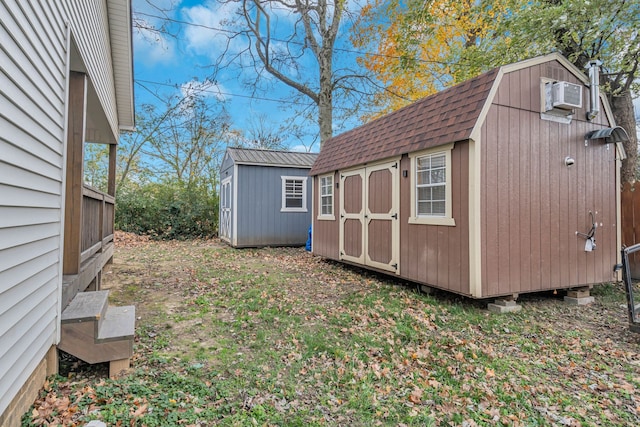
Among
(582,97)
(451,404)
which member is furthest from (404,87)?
(451,404)

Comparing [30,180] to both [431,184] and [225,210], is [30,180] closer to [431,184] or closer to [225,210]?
[431,184]

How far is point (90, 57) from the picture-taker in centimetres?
362

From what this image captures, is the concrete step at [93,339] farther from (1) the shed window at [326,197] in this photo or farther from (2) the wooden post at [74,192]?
(1) the shed window at [326,197]

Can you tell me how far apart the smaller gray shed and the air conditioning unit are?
7549 mm

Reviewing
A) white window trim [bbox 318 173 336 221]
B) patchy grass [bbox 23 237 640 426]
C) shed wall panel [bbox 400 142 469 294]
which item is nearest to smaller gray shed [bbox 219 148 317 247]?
white window trim [bbox 318 173 336 221]

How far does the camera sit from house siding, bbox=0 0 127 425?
5.70ft

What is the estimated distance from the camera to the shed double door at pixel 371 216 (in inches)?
228

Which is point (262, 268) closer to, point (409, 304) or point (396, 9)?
point (409, 304)

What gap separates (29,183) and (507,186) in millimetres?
4893

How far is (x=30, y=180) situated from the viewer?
80.1 inches

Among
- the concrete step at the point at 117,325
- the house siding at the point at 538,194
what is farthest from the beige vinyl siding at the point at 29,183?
the house siding at the point at 538,194

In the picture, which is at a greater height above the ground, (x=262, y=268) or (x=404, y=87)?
(x=404, y=87)

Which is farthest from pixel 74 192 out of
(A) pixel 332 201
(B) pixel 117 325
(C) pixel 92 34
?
(A) pixel 332 201

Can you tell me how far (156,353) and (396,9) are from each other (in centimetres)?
1175
